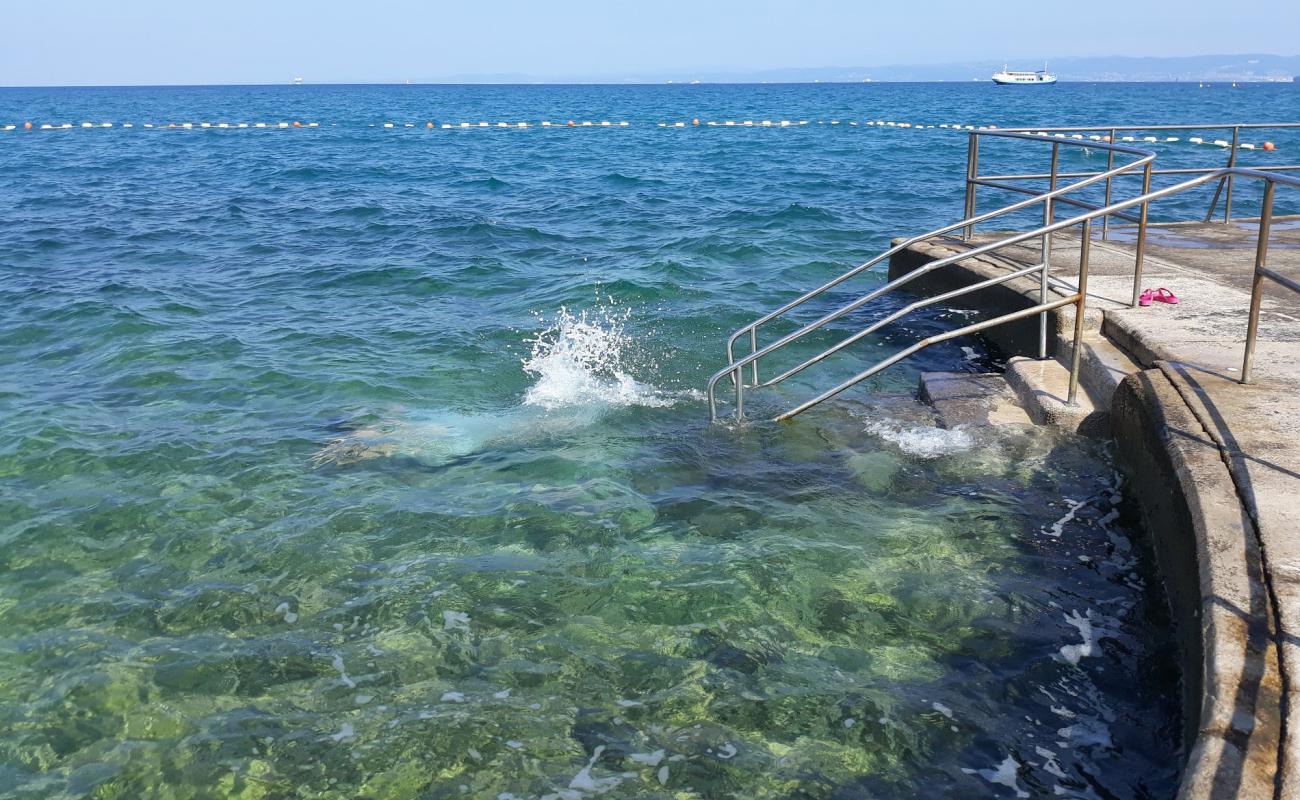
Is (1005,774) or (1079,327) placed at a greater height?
(1079,327)

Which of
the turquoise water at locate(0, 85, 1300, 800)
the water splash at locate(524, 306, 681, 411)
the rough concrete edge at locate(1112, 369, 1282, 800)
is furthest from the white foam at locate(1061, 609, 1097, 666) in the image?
A: the water splash at locate(524, 306, 681, 411)

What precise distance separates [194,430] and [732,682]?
5.12 m

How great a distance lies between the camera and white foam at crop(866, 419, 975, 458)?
6230mm

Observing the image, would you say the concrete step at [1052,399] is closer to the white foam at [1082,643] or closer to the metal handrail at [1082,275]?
the metal handrail at [1082,275]

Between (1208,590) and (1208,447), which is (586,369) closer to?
(1208,447)

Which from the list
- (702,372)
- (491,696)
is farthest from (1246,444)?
(702,372)

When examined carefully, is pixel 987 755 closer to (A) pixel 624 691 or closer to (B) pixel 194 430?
(A) pixel 624 691

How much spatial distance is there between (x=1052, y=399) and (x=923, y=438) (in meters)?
0.79

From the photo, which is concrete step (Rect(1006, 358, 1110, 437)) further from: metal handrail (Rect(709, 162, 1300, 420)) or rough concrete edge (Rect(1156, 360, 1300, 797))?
rough concrete edge (Rect(1156, 360, 1300, 797))

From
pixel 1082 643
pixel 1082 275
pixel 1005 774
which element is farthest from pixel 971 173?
pixel 1005 774

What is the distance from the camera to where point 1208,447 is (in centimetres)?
442

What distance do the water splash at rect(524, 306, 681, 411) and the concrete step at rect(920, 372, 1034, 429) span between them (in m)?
2.02

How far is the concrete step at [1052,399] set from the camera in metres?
5.92

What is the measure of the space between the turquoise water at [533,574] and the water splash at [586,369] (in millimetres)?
55
